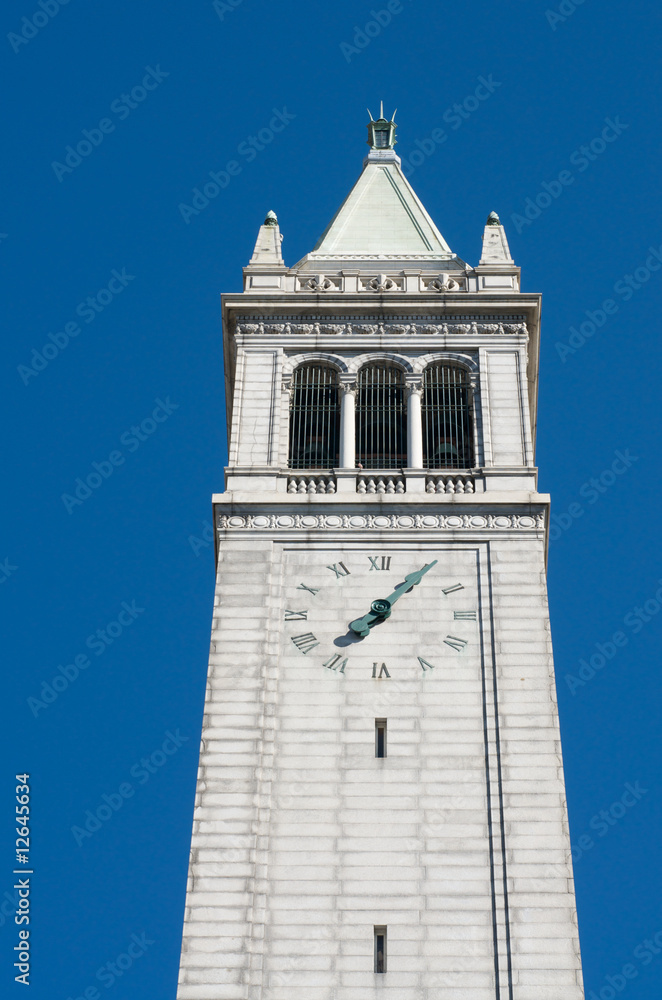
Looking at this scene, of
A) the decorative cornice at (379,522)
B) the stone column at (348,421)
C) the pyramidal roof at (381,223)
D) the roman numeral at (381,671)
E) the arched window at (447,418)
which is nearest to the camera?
the roman numeral at (381,671)

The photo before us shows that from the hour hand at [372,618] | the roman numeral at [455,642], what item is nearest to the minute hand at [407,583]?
the hour hand at [372,618]

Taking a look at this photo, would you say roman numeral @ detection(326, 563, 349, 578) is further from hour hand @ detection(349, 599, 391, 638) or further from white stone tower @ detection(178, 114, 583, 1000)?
hour hand @ detection(349, 599, 391, 638)

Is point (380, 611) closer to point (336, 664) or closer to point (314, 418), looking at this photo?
point (336, 664)

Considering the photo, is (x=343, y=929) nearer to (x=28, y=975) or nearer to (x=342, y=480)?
(x=28, y=975)

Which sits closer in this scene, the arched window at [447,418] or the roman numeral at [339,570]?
the roman numeral at [339,570]

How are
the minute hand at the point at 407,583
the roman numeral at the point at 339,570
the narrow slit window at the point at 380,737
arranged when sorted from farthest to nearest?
the roman numeral at the point at 339,570 < the minute hand at the point at 407,583 < the narrow slit window at the point at 380,737

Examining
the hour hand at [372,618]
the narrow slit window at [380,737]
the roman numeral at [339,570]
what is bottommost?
the narrow slit window at [380,737]

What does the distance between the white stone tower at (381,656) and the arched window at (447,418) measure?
2.7 inches

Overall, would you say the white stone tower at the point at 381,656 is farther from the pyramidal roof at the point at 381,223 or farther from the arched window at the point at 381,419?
the pyramidal roof at the point at 381,223

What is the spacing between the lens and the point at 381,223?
202 feet

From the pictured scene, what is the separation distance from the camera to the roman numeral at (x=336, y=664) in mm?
46812

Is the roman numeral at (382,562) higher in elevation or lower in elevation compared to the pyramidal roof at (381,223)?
lower

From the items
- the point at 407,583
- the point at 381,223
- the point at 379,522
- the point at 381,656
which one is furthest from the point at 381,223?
the point at 381,656

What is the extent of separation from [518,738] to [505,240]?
60.1 feet
